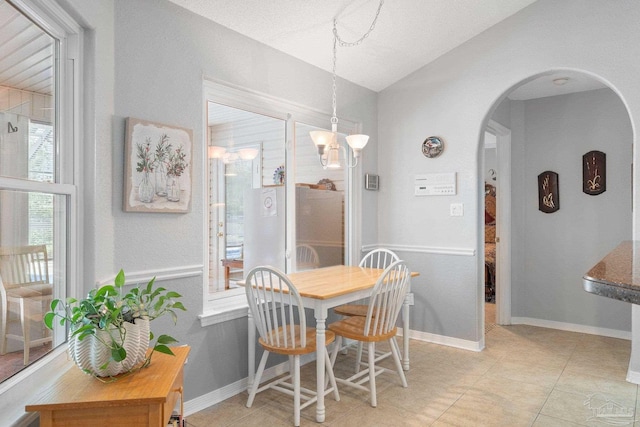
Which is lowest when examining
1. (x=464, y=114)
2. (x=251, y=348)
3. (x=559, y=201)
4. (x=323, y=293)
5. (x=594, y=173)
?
(x=251, y=348)

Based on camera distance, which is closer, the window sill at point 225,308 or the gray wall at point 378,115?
the gray wall at point 378,115

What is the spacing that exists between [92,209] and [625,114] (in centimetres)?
459

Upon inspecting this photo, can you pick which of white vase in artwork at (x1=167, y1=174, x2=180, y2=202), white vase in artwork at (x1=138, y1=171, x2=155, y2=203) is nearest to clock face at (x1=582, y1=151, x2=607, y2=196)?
white vase in artwork at (x1=167, y1=174, x2=180, y2=202)

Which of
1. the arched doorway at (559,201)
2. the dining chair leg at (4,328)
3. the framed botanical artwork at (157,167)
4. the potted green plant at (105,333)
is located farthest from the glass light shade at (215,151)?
the arched doorway at (559,201)

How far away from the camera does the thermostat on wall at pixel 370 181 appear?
420 cm

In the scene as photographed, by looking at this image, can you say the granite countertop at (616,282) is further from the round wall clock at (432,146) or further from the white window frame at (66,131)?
the round wall clock at (432,146)

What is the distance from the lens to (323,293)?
2.57 metres

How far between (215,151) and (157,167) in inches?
24.6

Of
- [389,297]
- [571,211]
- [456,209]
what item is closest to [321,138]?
[389,297]

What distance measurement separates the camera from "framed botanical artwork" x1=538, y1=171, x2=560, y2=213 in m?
4.46

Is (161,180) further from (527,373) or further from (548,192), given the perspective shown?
(548,192)

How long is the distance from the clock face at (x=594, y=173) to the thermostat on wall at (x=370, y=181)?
2093mm

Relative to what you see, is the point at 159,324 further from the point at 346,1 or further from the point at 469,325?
the point at 469,325

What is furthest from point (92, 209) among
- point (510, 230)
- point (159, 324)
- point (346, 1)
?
point (510, 230)
